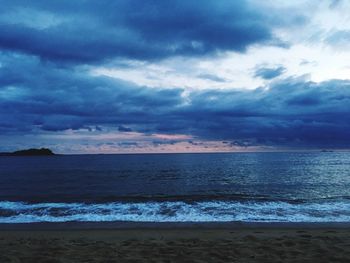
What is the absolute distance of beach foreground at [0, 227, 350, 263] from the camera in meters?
9.89

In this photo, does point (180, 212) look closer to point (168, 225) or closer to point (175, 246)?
point (168, 225)

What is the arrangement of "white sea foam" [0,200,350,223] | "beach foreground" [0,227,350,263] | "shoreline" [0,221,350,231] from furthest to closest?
"white sea foam" [0,200,350,223] < "shoreline" [0,221,350,231] < "beach foreground" [0,227,350,263]

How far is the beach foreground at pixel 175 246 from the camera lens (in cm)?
989

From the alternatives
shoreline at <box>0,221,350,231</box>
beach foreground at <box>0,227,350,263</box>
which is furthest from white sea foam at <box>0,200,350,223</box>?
beach foreground at <box>0,227,350,263</box>

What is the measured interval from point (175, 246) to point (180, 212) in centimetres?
987

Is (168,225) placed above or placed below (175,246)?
below

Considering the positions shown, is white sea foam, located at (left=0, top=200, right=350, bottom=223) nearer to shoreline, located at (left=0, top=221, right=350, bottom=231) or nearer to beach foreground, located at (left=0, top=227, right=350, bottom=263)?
shoreline, located at (left=0, top=221, right=350, bottom=231)

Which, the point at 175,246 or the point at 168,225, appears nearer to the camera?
the point at 175,246

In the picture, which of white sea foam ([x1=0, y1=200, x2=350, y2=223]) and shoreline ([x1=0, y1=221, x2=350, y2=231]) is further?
white sea foam ([x1=0, y1=200, x2=350, y2=223])

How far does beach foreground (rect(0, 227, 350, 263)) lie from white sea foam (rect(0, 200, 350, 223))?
374 centimetres

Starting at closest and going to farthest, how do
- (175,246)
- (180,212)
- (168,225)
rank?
(175,246)
(168,225)
(180,212)

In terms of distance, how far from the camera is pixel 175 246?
37.9 feet

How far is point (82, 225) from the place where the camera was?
17.8 meters

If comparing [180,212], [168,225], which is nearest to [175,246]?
[168,225]
